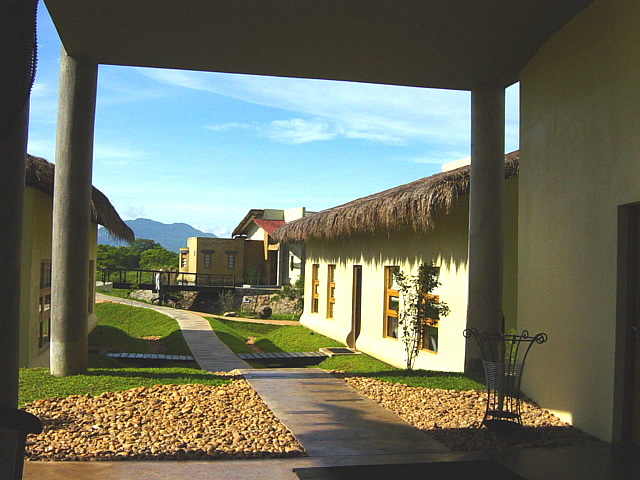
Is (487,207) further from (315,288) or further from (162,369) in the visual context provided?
(315,288)

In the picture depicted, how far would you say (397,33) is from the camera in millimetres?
6344

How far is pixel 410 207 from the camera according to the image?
916 cm

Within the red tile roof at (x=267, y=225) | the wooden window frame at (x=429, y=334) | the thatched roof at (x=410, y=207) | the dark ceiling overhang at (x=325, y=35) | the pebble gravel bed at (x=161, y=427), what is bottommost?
the pebble gravel bed at (x=161, y=427)

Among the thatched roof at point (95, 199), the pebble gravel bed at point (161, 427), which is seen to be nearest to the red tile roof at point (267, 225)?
the thatched roof at point (95, 199)

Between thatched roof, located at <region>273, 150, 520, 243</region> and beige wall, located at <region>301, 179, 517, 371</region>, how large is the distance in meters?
0.35

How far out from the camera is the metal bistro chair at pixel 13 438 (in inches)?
91.0

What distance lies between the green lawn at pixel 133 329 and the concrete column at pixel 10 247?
28.2 ft

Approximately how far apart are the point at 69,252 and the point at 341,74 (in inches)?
152

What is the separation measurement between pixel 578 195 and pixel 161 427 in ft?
13.5

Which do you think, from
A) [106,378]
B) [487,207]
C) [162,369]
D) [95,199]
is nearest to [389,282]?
[487,207]

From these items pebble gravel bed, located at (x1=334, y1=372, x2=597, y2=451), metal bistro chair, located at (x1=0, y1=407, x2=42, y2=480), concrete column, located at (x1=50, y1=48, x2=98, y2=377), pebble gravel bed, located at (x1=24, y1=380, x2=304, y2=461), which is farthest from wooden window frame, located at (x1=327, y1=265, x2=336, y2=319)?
metal bistro chair, located at (x1=0, y1=407, x2=42, y2=480)

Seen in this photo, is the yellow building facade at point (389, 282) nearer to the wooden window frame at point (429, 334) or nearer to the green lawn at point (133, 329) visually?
the wooden window frame at point (429, 334)

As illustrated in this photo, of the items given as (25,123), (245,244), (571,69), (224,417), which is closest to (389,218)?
(571,69)

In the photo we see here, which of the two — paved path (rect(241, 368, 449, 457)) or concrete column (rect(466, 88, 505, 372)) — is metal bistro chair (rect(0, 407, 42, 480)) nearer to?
paved path (rect(241, 368, 449, 457))
